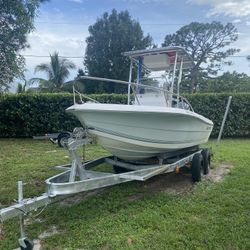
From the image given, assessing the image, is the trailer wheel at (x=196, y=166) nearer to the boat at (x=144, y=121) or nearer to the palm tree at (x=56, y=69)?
the boat at (x=144, y=121)

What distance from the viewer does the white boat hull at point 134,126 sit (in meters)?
3.88

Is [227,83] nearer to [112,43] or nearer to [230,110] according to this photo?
[112,43]

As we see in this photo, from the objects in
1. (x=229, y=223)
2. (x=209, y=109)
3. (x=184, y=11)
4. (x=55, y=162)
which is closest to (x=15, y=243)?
(x=229, y=223)

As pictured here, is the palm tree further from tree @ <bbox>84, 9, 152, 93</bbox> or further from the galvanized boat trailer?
the galvanized boat trailer

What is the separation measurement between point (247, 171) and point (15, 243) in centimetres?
437

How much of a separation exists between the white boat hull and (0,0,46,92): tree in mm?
6055

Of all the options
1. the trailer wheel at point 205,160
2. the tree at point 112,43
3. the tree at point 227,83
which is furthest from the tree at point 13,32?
the tree at point 227,83

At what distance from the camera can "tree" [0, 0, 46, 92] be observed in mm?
8688

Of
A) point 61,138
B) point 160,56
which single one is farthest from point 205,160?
point 61,138

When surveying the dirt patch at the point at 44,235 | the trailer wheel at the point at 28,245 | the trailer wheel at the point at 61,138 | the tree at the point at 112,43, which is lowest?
the dirt patch at the point at 44,235

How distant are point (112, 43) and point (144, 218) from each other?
23.6 metres

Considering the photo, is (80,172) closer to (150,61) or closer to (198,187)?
(198,187)

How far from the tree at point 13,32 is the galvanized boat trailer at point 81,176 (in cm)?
586

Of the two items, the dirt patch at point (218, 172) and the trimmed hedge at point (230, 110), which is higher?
the trimmed hedge at point (230, 110)
